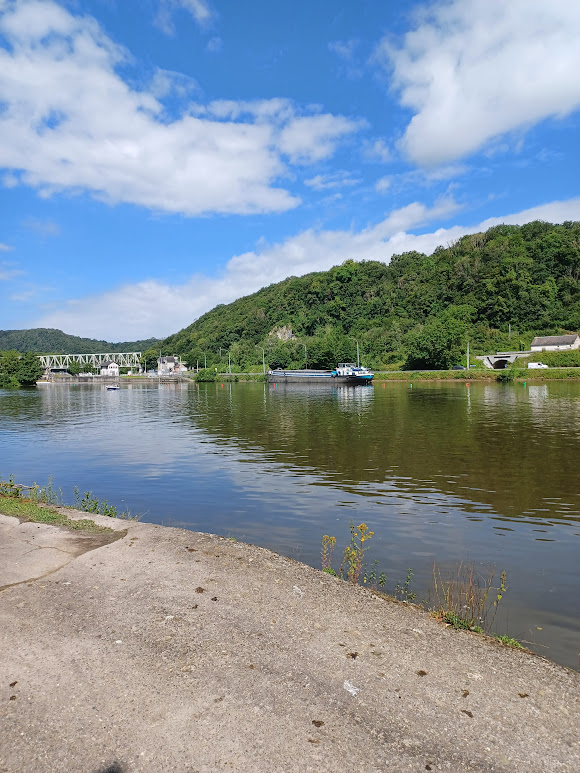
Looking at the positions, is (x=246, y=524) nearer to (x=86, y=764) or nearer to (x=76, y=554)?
(x=76, y=554)

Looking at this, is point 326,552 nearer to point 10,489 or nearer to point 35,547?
point 35,547

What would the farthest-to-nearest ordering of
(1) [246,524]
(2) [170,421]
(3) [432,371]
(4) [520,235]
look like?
(4) [520,235]
(3) [432,371]
(2) [170,421]
(1) [246,524]

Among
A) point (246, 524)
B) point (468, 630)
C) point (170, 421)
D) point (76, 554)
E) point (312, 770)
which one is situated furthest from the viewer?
point (170, 421)

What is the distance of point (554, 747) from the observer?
498 centimetres

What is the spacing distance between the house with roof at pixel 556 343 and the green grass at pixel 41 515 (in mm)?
128491

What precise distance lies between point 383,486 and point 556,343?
122 metres

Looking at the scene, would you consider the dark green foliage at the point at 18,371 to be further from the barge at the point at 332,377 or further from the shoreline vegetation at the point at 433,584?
the shoreline vegetation at the point at 433,584

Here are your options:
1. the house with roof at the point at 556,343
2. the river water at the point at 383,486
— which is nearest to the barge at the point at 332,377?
the house with roof at the point at 556,343

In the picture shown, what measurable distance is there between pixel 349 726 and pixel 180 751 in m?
1.72

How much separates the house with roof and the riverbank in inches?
5130

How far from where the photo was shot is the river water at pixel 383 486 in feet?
38.3

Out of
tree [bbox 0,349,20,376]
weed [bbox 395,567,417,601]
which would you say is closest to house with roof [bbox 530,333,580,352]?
weed [bbox 395,567,417,601]

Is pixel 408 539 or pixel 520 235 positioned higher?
pixel 520 235

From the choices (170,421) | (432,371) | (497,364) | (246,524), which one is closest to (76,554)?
(246,524)
